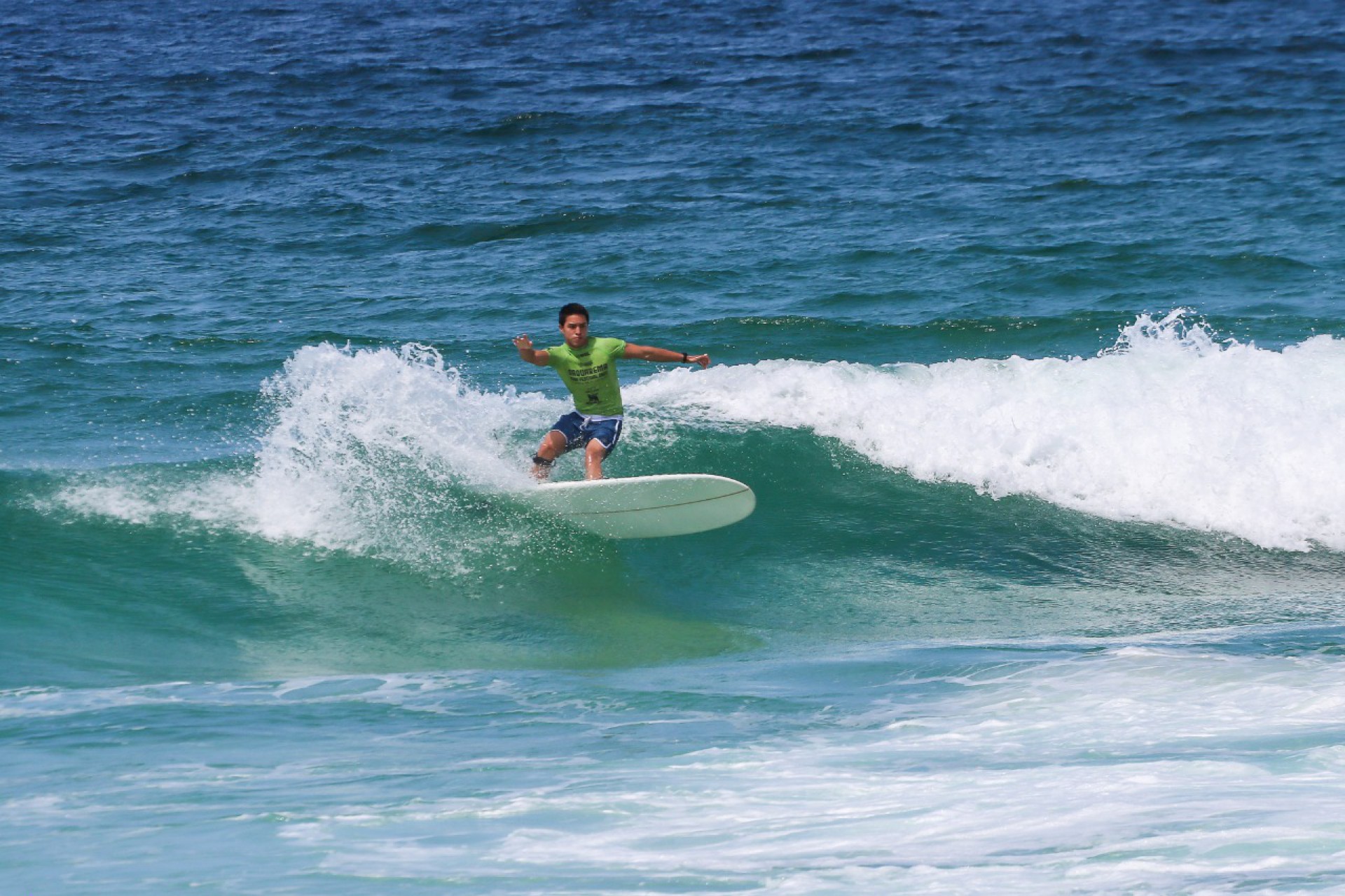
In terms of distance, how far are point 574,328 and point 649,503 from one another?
4.47 ft

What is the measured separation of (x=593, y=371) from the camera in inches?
379

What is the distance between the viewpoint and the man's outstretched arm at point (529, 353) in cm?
878

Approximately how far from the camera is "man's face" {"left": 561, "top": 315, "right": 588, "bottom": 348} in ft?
30.3

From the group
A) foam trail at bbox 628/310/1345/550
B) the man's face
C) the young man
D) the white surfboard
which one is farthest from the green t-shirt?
foam trail at bbox 628/310/1345/550

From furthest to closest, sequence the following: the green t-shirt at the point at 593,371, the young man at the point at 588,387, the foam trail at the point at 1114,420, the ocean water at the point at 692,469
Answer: the foam trail at the point at 1114,420 < the green t-shirt at the point at 593,371 < the young man at the point at 588,387 < the ocean water at the point at 692,469

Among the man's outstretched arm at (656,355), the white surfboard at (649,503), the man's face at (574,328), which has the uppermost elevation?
the man's face at (574,328)

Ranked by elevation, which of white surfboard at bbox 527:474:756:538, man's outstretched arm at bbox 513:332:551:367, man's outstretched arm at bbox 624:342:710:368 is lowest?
white surfboard at bbox 527:474:756:538

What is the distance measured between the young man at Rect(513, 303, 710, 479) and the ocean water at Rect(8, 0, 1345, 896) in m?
0.62

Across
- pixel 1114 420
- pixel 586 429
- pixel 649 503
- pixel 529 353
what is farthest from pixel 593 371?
→ pixel 1114 420

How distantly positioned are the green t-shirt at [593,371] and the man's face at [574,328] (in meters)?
0.15

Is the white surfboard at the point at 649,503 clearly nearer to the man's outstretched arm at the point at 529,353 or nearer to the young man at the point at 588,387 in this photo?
the young man at the point at 588,387

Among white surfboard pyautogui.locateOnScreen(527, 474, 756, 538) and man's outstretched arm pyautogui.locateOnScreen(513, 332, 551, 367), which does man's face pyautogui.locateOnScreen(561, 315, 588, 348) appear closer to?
man's outstretched arm pyautogui.locateOnScreen(513, 332, 551, 367)

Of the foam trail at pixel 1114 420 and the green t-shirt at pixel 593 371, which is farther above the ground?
the green t-shirt at pixel 593 371

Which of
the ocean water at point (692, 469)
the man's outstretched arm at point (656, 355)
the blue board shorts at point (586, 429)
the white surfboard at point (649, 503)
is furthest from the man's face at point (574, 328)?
the ocean water at point (692, 469)
